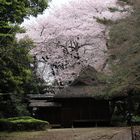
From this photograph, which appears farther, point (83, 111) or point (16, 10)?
point (83, 111)

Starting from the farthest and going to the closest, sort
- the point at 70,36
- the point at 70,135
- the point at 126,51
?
the point at 70,36, the point at 70,135, the point at 126,51

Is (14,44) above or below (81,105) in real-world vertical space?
above

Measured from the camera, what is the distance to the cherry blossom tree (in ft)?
92.6

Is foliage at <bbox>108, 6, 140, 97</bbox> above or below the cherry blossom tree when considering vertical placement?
below

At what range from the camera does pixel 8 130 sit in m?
20.5

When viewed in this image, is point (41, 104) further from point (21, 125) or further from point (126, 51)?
point (126, 51)

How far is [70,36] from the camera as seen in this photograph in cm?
2916

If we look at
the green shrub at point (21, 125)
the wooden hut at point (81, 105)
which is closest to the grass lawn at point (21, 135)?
the green shrub at point (21, 125)

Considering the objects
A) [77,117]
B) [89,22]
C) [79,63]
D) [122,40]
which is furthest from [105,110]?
[122,40]

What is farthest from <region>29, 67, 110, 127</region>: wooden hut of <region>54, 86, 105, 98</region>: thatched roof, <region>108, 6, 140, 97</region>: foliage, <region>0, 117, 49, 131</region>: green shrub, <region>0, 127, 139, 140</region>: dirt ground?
<region>108, 6, 140, 97</region>: foliage

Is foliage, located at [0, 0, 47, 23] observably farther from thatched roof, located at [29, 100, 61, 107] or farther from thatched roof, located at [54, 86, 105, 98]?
thatched roof, located at [29, 100, 61, 107]

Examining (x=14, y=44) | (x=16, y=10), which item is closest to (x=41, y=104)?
(x=14, y=44)

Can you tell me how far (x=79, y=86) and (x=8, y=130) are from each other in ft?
21.4

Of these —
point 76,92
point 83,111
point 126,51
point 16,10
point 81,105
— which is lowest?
point 83,111
